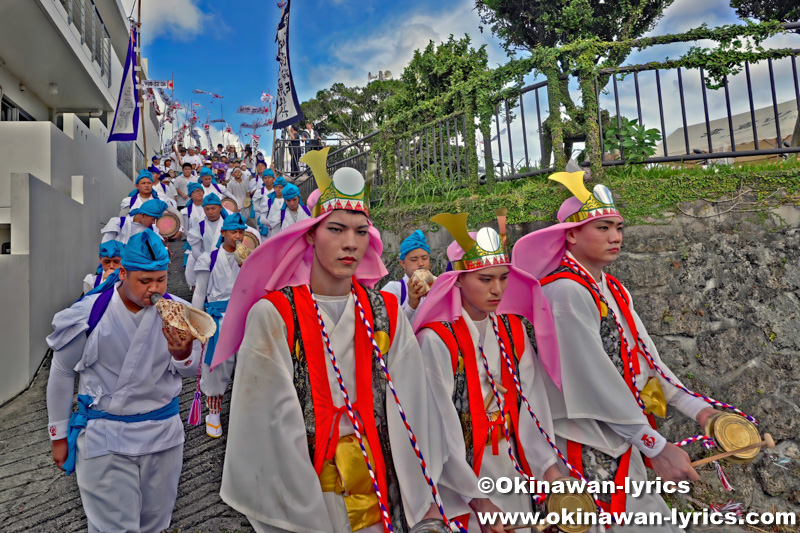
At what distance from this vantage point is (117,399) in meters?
3.02

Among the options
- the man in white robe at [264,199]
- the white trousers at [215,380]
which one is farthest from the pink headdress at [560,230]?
the man in white robe at [264,199]

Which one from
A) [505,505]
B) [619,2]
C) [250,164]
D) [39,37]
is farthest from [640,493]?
[250,164]

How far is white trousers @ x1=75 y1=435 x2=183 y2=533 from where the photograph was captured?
293 centimetres

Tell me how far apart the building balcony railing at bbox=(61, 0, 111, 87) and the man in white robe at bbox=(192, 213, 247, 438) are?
8.54 meters

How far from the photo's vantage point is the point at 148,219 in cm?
702

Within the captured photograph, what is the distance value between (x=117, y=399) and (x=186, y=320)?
0.89 meters

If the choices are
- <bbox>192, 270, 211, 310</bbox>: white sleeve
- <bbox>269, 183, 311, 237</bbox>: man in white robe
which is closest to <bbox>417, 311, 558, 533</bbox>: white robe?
<bbox>192, 270, 211, 310</bbox>: white sleeve

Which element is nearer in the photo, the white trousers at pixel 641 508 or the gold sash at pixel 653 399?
the white trousers at pixel 641 508

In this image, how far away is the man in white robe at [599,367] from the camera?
2.79m

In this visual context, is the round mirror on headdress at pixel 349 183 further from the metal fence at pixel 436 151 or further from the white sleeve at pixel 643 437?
the metal fence at pixel 436 151

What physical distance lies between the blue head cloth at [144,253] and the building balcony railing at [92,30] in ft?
35.9

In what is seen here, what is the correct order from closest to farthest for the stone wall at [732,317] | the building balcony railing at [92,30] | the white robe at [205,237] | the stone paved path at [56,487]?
1. the stone paved path at [56,487]
2. the stone wall at [732,317]
3. the white robe at [205,237]
4. the building balcony railing at [92,30]

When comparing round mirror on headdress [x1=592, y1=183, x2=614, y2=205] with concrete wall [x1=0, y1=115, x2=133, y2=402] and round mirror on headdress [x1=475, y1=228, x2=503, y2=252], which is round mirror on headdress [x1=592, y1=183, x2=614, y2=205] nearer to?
round mirror on headdress [x1=475, y1=228, x2=503, y2=252]

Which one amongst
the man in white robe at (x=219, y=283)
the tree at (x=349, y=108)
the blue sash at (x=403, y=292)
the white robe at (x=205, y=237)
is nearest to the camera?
the blue sash at (x=403, y=292)
